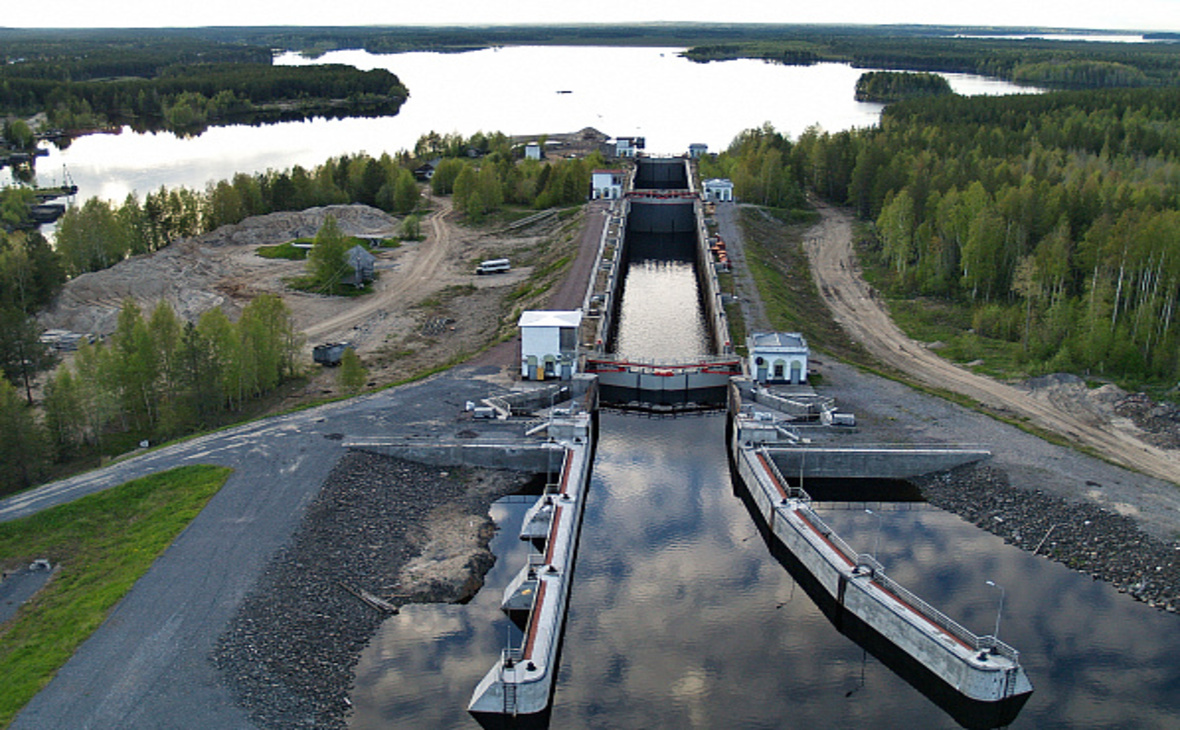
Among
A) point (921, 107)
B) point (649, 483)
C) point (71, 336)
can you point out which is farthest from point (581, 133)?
point (649, 483)

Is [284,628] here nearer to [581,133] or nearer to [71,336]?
[71,336]

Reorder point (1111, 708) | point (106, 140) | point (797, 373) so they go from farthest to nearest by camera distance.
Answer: point (106, 140)
point (797, 373)
point (1111, 708)

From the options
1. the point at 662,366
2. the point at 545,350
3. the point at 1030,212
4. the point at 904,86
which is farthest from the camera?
the point at 904,86

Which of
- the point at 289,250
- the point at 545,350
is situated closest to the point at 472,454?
the point at 545,350

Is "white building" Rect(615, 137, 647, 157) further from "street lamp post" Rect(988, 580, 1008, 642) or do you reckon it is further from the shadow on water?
"street lamp post" Rect(988, 580, 1008, 642)

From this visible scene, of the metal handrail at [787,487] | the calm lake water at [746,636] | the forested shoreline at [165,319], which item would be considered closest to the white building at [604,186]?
the forested shoreline at [165,319]

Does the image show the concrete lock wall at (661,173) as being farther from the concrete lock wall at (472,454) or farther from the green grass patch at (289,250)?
the concrete lock wall at (472,454)

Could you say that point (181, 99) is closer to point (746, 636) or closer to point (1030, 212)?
point (1030, 212)
